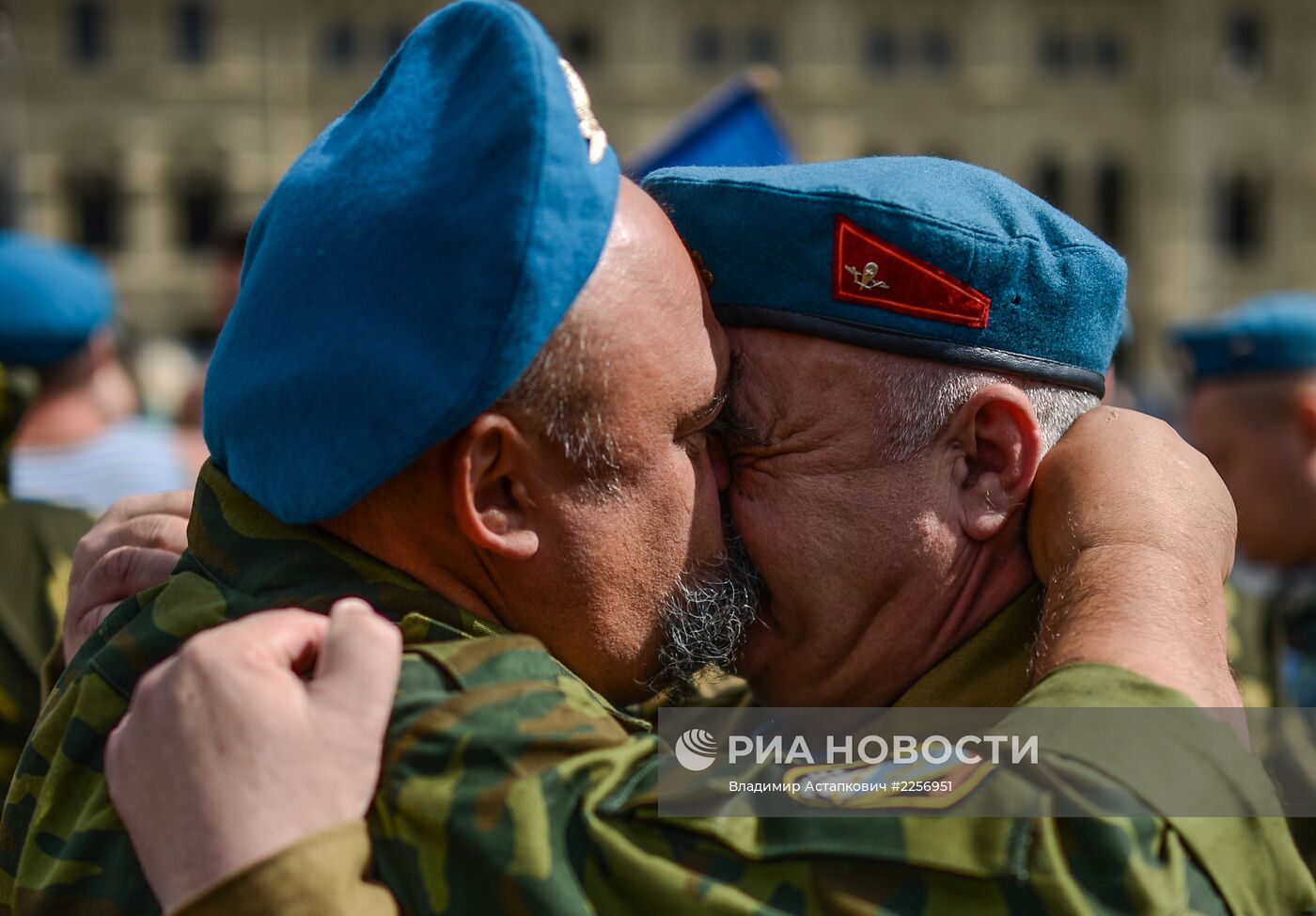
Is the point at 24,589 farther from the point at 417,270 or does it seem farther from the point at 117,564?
the point at 417,270

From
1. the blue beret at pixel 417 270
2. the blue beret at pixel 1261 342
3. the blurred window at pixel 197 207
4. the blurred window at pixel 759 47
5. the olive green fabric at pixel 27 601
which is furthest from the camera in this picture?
the blurred window at pixel 759 47

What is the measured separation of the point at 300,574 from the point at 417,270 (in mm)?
375

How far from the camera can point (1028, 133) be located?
34.0 meters

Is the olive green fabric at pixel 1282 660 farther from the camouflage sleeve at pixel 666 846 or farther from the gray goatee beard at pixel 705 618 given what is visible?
the camouflage sleeve at pixel 666 846

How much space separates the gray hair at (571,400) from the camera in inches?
62.8

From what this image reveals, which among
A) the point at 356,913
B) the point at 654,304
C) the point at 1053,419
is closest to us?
the point at 356,913

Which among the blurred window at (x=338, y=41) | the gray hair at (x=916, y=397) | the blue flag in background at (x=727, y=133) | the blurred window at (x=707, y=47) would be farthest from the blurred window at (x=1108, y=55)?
the gray hair at (x=916, y=397)

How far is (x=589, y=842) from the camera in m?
1.42

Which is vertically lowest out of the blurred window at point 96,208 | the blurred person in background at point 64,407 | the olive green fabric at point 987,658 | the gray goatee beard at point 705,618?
the blurred window at point 96,208

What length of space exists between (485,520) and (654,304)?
0.32 meters

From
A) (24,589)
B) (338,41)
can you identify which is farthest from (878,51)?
(24,589)

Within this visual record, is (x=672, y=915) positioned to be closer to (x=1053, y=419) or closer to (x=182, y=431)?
(x=1053, y=419)

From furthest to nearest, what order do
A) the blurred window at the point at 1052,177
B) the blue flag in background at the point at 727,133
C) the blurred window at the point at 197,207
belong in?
the blurred window at the point at 1052,177 < the blurred window at the point at 197,207 < the blue flag in background at the point at 727,133

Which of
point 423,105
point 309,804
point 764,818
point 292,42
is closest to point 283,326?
point 423,105
